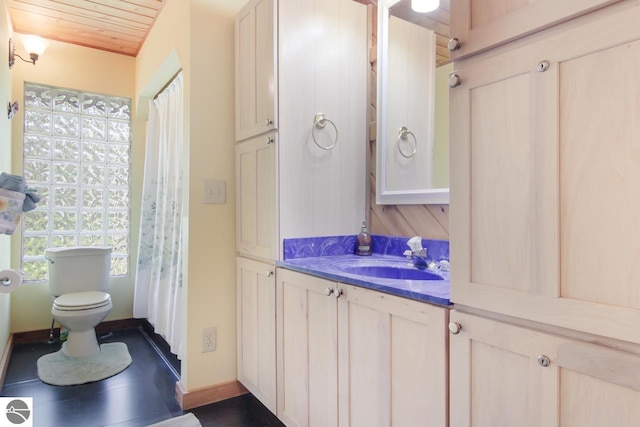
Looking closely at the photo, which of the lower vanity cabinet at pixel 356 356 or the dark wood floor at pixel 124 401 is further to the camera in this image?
the dark wood floor at pixel 124 401

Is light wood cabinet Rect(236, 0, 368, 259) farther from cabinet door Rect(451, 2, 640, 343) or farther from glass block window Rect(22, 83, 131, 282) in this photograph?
glass block window Rect(22, 83, 131, 282)

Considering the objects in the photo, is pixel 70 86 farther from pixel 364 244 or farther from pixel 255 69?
pixel 364 244

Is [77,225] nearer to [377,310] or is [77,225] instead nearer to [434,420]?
[377,310]

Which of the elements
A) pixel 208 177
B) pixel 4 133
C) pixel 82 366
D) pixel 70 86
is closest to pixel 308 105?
pixel 208 177

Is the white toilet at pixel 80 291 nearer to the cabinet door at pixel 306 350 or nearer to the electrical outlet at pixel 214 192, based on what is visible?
the electrical outlet at pixel 214 192

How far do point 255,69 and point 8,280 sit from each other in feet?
4.81

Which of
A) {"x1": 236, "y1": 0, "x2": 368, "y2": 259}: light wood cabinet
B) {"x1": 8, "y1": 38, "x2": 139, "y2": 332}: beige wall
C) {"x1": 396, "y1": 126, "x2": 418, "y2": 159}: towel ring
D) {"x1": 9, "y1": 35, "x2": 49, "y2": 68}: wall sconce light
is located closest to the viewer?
{"x1": 236, "y1": 0, "x2": 368, "y2": 259}: light wood cabinet

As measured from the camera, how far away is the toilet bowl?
2637mm

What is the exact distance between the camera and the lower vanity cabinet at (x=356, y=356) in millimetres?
1058

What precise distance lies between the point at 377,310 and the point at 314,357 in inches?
17.3

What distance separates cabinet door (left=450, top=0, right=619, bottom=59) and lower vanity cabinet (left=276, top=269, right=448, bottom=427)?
0.68 metres

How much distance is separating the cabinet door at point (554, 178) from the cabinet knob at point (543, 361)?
8 centimetres

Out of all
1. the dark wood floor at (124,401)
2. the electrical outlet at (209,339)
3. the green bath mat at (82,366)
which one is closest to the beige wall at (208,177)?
the electrical outlet at (209,339)

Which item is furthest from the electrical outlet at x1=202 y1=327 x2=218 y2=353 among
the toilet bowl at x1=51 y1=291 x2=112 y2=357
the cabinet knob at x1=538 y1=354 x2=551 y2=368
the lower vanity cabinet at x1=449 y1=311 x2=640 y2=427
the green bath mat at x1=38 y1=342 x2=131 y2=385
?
the cabinet knob at x1=538 y1=354 x2=551 y2=368
